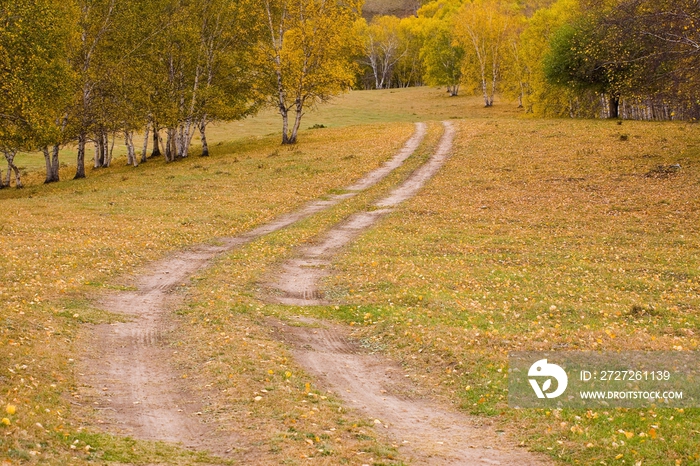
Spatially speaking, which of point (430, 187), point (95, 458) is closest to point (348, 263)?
point (95, 458)

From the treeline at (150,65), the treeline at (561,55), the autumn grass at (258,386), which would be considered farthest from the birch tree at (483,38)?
the autumn grass at (258,386)

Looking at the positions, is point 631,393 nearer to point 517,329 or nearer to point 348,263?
point 517,329

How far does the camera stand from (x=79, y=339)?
14922mm

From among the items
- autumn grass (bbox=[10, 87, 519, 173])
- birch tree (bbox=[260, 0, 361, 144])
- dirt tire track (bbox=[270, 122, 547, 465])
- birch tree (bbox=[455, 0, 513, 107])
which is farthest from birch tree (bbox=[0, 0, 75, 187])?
birch tree (bbox=[455, 0, 513, 107])

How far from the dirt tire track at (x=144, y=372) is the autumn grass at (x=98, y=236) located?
418 mm

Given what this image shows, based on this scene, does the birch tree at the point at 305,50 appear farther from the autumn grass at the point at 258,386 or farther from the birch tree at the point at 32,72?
the autumn grass at the point at 258,386

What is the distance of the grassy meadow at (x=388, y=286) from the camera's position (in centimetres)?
1019

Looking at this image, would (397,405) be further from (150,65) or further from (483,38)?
(483,38)

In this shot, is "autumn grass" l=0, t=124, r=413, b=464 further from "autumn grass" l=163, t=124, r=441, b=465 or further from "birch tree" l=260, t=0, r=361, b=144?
"birch tree" l=260, t=0, r=361, b=144

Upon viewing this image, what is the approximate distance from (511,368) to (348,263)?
11.8m

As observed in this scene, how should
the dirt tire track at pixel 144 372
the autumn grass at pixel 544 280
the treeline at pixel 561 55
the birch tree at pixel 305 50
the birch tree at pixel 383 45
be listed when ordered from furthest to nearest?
the birch tree at pixel 383 45, the birch tree at pixel 305 50, the treeline at pixel 561 55, the autumn grass at pixel 544 280, the dirt tire track at pixel 144 372

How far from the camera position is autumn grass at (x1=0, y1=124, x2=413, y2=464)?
32.0 ft

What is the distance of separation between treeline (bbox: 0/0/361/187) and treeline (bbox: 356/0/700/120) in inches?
337

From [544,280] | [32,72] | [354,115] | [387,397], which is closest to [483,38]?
[354,115]
